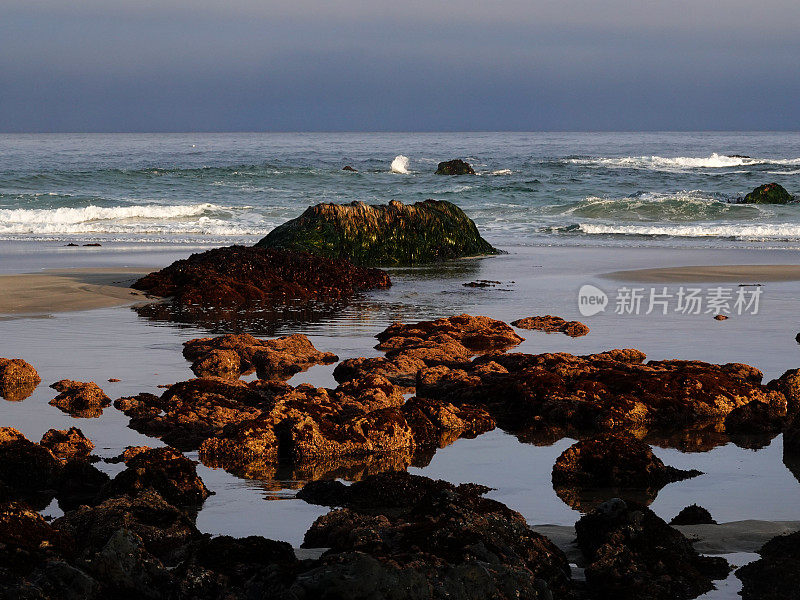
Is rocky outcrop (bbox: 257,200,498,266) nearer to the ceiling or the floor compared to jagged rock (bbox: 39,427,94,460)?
nearer to the ceiling

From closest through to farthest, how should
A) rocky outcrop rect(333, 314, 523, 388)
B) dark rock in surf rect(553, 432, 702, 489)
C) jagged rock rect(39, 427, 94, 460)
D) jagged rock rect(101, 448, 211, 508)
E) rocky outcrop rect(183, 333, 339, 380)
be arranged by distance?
1. jagged rock rect(101, 448, 211, 508)
2. dark rock in surf rect(553, 432, 702, 489)
3. jagged rock rect(39, 427, 94, 460)
4. rocky outcrop rect(333, 314, 523, 388)
5. rocky outcrop rect(183, 333, 339, 380)

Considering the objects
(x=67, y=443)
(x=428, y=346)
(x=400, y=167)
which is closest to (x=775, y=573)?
(x=67, y=443)

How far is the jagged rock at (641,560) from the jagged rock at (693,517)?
19.4 inches

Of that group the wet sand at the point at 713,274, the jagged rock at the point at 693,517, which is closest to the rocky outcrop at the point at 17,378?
the jagged rock at the point at 693,517

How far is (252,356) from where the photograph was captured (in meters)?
7.46

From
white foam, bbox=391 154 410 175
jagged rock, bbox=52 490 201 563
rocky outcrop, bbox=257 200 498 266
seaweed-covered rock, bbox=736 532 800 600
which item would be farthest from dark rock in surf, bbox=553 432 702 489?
white foam, bbox=391 154 410 175

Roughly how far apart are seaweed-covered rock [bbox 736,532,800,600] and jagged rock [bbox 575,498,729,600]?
0.36 ft

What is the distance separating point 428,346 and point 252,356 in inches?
52.2

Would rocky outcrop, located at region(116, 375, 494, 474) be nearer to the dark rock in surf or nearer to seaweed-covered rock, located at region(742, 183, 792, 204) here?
the dark rock in surf

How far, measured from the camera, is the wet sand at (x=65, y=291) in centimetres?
1027

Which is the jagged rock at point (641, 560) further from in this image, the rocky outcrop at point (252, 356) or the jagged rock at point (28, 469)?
the rocky outcrop at point (252, 356)

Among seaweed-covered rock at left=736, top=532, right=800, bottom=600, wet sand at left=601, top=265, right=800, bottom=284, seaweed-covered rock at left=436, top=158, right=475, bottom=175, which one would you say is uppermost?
seaweed-covered rock at left=436, top=158, right=475, bottom=175

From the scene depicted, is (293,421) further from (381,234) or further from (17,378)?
(381,234)

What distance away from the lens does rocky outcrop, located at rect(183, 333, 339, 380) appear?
7.18 meters
